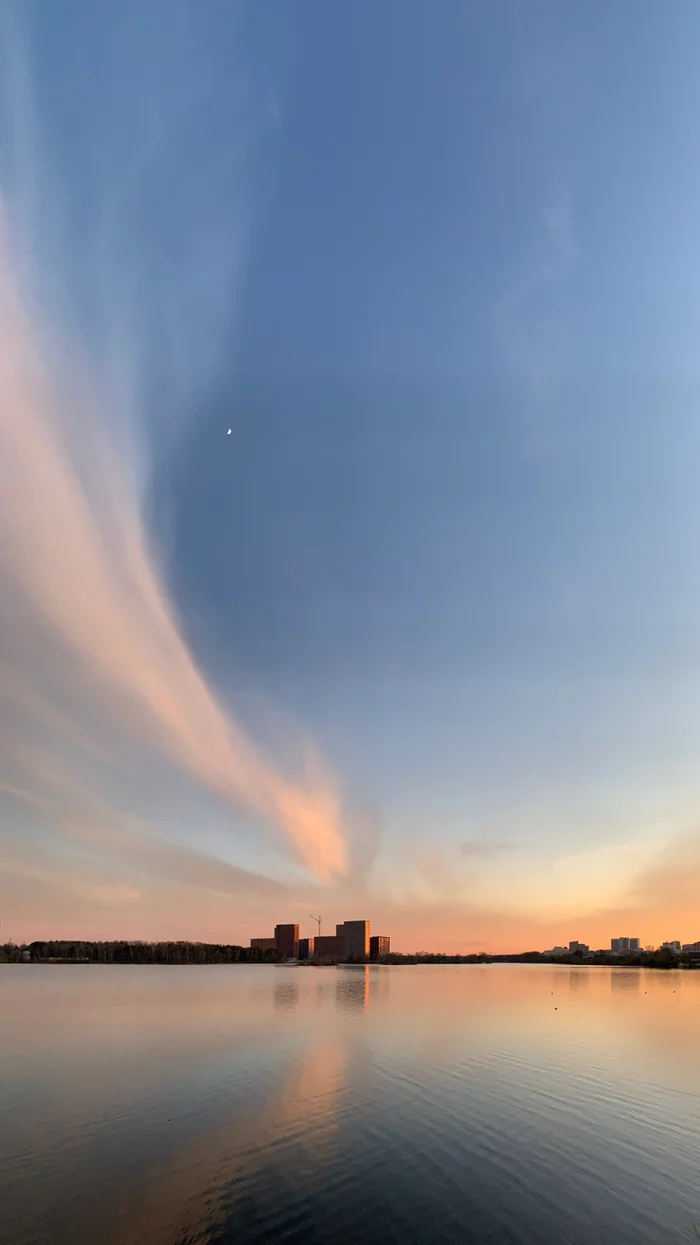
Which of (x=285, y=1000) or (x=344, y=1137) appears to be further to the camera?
(x=285, y=1000)

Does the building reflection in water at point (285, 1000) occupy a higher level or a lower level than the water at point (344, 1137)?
lower

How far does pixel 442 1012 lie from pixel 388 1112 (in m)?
59.1

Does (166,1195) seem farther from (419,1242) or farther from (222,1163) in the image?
(419,1242)

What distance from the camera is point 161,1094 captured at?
37500mm

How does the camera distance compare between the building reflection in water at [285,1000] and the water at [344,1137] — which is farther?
the building reflection in water at [285,1000]

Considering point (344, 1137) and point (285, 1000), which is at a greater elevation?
point (344, 1137)

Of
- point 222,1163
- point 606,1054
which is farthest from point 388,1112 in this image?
point 606,1054

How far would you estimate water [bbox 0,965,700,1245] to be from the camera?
69.8ft

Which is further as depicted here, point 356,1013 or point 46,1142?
point 356,1013

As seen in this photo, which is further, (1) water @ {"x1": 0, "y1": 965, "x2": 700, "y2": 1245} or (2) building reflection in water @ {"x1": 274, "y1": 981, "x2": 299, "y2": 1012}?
(2) building reflection in water @ {"x1": 274, "y1": 981, "x2": 299, "y2": 1012}

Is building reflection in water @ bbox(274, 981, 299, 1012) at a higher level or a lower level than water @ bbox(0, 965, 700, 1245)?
lower

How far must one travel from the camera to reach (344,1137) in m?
29.8

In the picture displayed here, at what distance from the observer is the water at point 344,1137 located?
69.8 ft

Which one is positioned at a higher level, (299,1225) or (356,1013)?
(299,1225)
